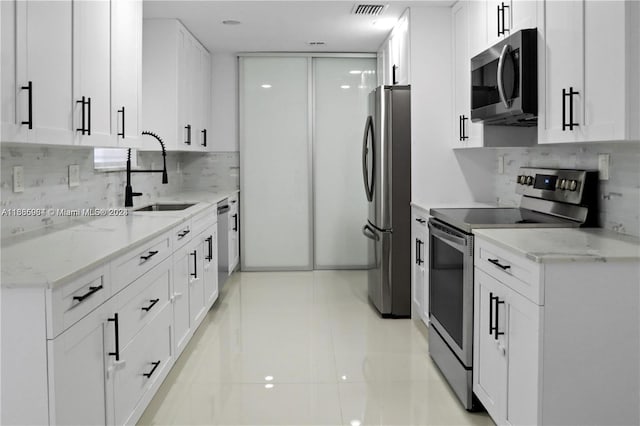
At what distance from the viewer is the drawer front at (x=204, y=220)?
3.97 meters

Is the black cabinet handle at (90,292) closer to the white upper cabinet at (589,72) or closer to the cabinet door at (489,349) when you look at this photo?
the cabinet door at (489,349)

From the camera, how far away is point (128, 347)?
2408mm

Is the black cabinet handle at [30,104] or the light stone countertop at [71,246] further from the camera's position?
the black cabinet handle at [30,104]

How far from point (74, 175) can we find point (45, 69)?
1194 millimetres

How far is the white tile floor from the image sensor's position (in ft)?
9.30

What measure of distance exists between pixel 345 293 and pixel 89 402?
359 centimetres

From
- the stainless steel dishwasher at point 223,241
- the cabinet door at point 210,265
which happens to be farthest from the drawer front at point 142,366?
the stainless steel dishwasher at point 223,241

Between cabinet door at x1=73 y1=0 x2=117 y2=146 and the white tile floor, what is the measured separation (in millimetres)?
1387

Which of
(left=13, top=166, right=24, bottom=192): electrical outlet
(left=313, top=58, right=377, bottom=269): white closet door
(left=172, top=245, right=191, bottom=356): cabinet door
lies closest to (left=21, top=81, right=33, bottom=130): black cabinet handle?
A: (left=13, top=166, right=24, bottom=192): electrical outlet

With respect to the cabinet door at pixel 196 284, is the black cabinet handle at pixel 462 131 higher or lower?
higher

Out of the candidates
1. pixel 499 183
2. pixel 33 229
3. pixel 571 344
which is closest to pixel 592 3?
pixel 571 344

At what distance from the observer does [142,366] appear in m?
2.62

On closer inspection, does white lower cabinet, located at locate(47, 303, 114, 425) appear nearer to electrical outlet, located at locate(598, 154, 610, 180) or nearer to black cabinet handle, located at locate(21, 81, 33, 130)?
black cabinet handle, located at locate(21, 81, 33, 130)

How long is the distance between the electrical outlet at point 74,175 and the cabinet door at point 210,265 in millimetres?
1090
